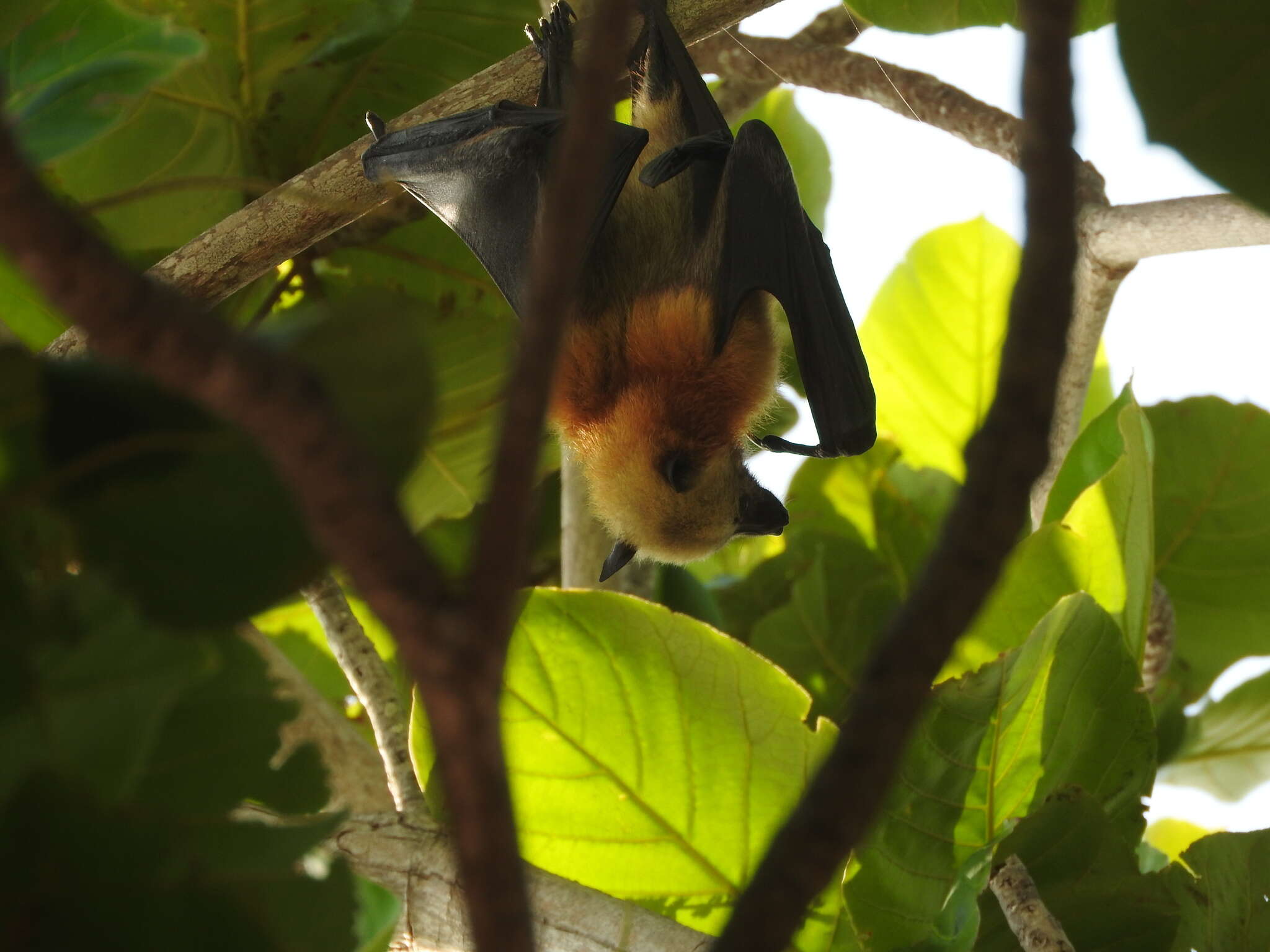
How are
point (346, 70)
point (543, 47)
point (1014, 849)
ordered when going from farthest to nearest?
point (346, 70), point (543, 47), point (1014, 849)

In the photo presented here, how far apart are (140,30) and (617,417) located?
3.70 feet

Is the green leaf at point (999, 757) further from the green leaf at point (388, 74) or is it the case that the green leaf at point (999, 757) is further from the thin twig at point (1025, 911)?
the green leaf at point (388, 74)

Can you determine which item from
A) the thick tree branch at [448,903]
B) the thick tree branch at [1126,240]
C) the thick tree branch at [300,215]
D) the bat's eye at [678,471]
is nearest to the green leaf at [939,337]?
the thick tree branch at [1126,240]

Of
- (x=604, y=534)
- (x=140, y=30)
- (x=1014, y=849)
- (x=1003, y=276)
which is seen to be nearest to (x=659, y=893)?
(x=1014, y=849)

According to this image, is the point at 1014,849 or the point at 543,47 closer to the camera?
the point at 1014,849

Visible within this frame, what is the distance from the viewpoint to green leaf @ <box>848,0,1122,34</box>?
1473 mm

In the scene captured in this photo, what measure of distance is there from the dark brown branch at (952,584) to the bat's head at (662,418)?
1393mm

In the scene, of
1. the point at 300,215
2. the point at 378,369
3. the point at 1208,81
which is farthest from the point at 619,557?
the point at 378,369

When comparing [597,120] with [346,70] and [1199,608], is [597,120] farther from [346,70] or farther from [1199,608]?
[1199,608]

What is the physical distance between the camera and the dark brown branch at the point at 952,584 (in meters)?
0.31

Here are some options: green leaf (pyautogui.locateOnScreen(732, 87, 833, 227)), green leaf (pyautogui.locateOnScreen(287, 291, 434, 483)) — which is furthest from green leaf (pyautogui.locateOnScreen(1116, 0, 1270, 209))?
green leaf (pyautogui.locateOnScreen(732, 87, 833, 227))

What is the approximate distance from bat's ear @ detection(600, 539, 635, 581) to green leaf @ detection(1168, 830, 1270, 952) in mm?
884

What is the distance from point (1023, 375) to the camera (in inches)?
12.2

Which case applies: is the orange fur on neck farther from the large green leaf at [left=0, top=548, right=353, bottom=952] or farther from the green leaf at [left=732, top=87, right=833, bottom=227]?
the large green leaf at [left=0, top=548, right=353, bottom=952]
